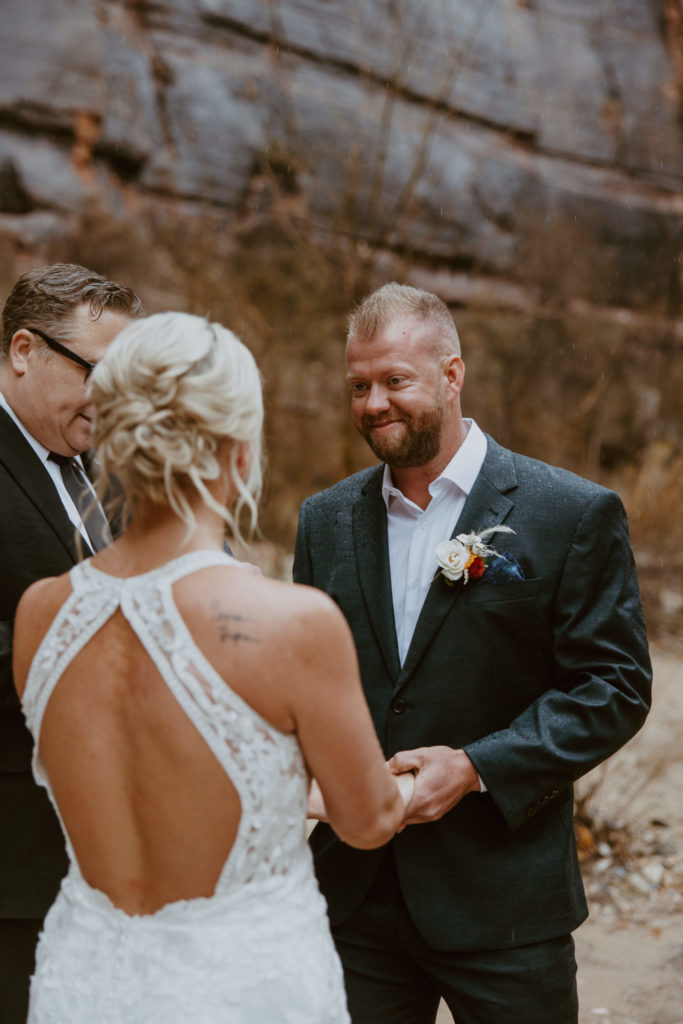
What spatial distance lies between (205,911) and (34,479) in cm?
132

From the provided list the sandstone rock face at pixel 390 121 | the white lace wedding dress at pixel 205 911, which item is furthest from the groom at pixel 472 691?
the sandstone rock face at pixel 390 121

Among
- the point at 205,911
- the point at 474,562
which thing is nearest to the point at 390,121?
the point at 474,562

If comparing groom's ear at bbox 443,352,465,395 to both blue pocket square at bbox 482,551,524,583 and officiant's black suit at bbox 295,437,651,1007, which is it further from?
blue pocket square at bbox 482,551,524,583

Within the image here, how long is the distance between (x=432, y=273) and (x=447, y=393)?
12815 mm

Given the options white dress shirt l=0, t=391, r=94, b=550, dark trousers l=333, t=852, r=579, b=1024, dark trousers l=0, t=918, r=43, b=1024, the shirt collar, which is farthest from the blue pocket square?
dark trousers l=0, t=918, r=43, b=1024

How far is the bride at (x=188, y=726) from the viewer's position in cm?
165

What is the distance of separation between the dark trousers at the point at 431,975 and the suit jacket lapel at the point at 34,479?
1166mm

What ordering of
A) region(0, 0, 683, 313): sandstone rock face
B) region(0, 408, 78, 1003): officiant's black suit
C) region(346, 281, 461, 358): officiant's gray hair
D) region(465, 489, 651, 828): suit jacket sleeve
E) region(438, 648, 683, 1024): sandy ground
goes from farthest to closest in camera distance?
region(0, 0, 683, 313): sandstone rock face, region(438, 648, 683, 1024): sandy ground, region(346, 281, 461, 358): officiant's gray hair, region(0, 408, 78, 1003): officiant's black suit, region(465, 489, 651, 828): suit jacket sleeve

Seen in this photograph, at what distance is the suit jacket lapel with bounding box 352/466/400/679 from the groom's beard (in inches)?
6.5

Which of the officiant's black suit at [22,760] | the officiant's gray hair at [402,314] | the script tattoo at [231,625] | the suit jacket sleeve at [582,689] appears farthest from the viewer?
the officiant's gray hair at [402,314]

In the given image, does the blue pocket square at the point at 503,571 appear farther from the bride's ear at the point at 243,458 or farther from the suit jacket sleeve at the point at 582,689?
the bride's ear at the point at 243,458

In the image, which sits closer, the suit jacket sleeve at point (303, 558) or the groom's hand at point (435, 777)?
the groom's hand at point (435, 777)

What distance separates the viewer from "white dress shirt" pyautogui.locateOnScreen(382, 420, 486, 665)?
272 centimetres

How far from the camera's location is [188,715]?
1646 mm
